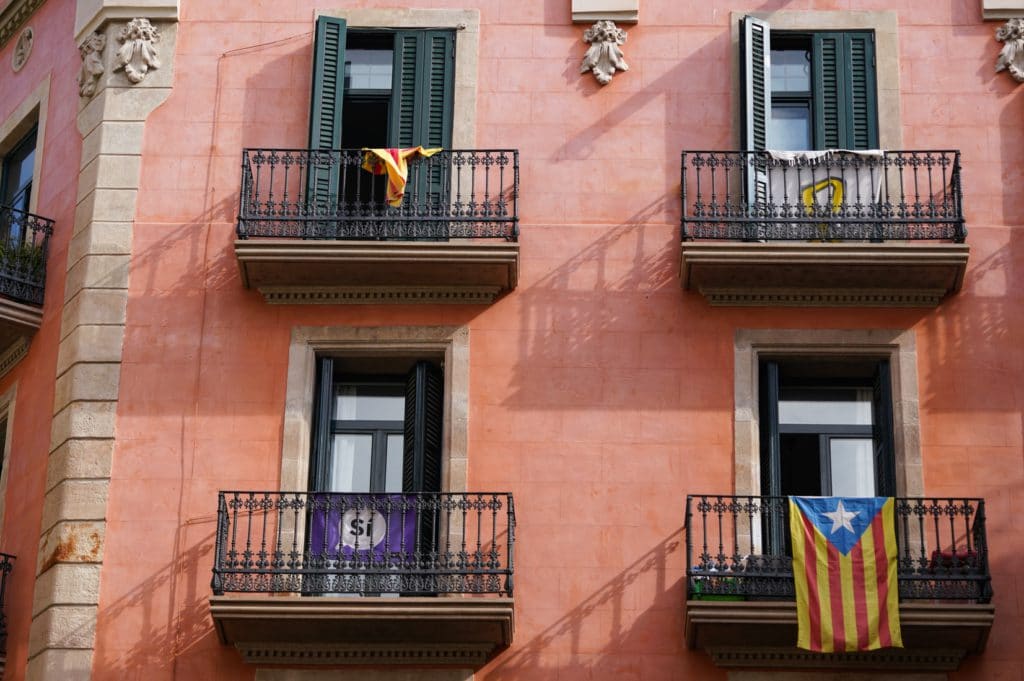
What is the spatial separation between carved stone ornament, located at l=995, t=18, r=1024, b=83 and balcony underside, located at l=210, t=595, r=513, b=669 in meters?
8.24

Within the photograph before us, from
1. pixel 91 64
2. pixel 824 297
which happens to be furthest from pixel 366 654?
pixel 91 64

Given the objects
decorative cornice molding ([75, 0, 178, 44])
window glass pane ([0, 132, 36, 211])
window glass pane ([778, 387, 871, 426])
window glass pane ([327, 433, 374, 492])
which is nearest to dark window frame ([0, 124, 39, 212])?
window glass pane ([0, 132, 36, 211])

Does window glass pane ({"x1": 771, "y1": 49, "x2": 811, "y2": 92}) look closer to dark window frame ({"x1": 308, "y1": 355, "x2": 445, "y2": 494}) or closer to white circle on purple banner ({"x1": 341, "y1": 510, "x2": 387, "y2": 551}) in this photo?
dark window frame ({"x1": 308, "y1": 355, "x2": 445, "y2": 494})

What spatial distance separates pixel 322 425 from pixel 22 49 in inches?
279

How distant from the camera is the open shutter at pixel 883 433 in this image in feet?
68.5

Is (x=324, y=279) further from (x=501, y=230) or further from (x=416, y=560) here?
(x=416, y=560)

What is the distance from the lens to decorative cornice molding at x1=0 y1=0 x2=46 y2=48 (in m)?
25.1

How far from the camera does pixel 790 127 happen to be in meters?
22.8

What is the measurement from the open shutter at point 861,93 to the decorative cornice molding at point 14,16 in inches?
382

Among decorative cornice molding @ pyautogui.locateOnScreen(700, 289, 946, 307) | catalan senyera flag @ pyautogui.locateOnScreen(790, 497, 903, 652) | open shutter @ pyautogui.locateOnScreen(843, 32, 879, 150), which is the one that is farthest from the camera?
open shutter @ pyautogui.locateOnScreen(843, 32, 879, 150)

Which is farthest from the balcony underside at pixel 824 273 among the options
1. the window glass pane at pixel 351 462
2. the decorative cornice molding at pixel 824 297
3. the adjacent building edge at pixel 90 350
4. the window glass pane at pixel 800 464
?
the adjacent building edge at pixel 90 350

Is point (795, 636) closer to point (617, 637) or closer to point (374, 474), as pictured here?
point (617, 637)

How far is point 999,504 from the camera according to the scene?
20.6 m

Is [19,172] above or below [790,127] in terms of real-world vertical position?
below
